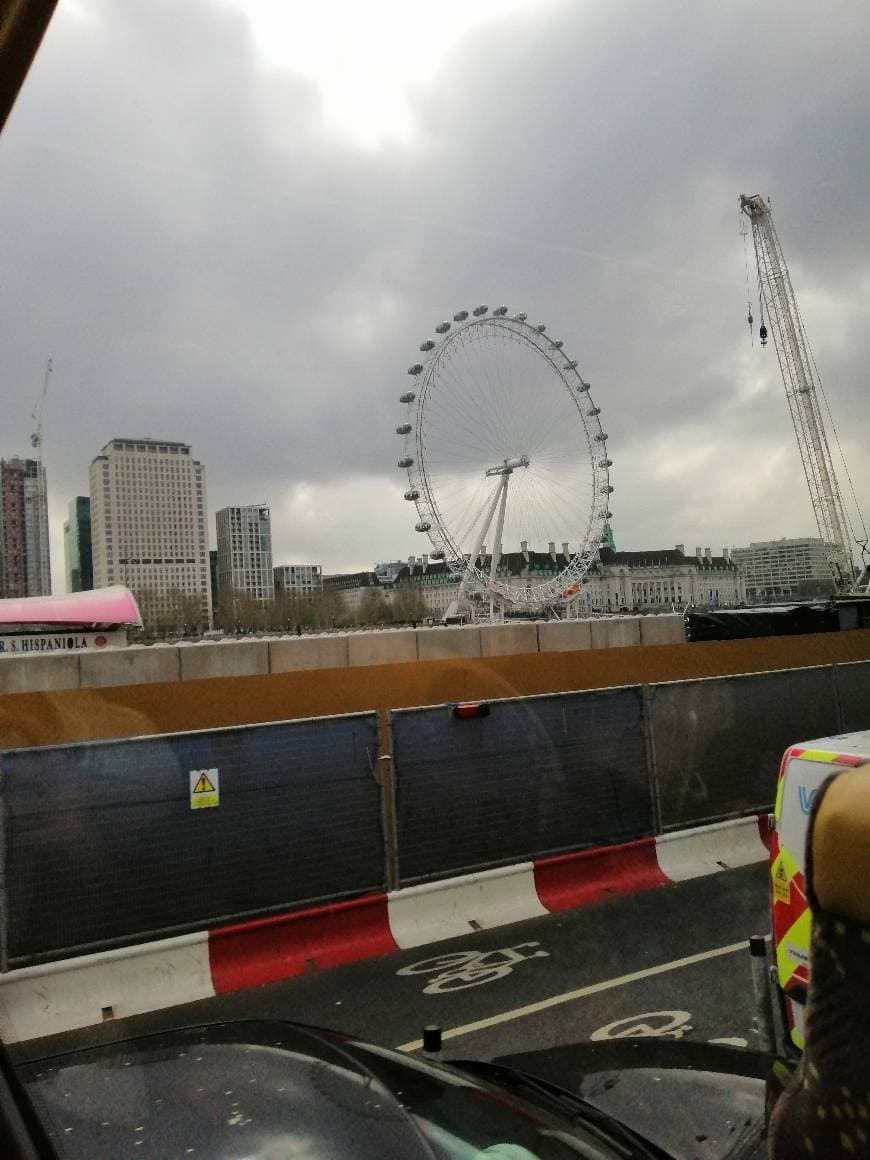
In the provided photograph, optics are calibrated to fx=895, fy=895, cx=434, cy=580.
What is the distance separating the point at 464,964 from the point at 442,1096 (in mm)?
4033

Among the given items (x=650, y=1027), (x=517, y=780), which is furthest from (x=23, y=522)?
(x=650, y=1027)

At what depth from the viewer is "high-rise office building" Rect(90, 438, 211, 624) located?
1258 cm

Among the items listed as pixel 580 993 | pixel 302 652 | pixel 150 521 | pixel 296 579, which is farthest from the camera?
pixel 296 579

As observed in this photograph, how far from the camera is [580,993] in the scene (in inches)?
206

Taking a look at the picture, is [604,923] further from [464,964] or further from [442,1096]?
[442,1096]

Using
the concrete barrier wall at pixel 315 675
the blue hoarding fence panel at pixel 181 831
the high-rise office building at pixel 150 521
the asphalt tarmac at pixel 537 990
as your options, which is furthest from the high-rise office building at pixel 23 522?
the high-rise office building at pixel 150 521

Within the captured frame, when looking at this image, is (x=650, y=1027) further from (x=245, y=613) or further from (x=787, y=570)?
(x=787, y=570)

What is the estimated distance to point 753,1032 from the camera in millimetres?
4516

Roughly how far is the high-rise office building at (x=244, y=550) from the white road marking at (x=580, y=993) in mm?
13761

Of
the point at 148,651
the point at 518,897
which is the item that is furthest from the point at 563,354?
the point at 518,897

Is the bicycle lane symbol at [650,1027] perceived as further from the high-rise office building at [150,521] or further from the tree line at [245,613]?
the tree line at [245,613]

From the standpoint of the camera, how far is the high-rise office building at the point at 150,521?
12578 millimetres

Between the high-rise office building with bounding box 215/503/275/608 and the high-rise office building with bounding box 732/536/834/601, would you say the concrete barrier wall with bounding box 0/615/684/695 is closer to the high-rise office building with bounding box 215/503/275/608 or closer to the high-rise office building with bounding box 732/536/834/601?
the high-rise office building with bounding box 215/503/275/608

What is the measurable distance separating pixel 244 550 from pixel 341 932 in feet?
46.5
